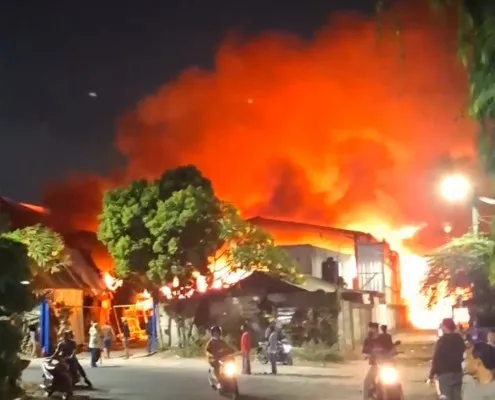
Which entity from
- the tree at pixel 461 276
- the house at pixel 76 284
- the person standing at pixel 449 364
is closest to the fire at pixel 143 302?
the house at pixel 76 284

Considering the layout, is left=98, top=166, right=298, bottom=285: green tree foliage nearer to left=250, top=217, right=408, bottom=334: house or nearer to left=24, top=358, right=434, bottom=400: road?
left=24, top=358, right=434, bottom=400: road

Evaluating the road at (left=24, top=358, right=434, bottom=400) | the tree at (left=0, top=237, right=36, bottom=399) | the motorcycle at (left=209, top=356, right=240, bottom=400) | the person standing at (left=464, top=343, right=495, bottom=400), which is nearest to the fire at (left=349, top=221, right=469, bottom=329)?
the road at (left=24, top=358, right=434, bottom=400)

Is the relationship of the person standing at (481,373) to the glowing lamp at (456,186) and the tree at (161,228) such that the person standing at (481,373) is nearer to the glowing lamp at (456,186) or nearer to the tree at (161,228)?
the glowing lamp at (456,186)

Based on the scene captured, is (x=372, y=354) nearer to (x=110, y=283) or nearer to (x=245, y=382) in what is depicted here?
(x=245, y=382)

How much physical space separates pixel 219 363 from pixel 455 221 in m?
43.3

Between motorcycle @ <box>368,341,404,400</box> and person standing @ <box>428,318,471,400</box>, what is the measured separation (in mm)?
1648

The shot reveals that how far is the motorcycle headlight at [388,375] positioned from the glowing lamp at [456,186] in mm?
4751

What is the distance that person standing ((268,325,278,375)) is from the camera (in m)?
22.9

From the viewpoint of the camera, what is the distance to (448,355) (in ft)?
35.8

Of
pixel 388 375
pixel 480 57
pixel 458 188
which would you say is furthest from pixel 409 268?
pixel 480 57

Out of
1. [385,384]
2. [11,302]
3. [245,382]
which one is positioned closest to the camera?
[385,384]

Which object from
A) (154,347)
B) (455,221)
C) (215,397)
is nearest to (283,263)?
(154,347)

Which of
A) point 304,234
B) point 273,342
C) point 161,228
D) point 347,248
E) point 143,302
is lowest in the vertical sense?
point 273,342

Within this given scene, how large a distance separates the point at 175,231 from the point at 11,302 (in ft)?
53.9
